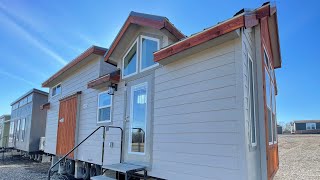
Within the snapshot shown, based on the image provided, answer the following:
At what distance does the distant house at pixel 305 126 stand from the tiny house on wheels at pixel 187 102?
3924 cm

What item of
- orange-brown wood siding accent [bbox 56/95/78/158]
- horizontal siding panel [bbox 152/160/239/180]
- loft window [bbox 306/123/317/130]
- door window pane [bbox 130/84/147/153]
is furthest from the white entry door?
loft window [bbox 306/123/317/130]

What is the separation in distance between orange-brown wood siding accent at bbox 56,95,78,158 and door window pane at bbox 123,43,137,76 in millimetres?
3670

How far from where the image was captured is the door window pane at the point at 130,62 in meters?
6.27

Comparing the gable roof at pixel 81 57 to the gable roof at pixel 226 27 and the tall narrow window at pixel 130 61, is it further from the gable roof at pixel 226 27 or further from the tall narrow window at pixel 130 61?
the gable roof at pixel 226 27

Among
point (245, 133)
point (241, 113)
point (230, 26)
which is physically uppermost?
point (230, 26)

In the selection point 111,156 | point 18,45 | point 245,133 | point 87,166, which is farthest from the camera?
point 18,45

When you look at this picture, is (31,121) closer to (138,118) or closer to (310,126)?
(138,118)

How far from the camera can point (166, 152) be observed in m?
4.75

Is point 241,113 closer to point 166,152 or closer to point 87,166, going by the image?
point 166,152

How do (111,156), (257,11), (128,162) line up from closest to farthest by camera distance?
(257,11), (128,162), (111,156)

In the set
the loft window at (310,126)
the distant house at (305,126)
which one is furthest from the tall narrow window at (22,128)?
the loft window at (310,126)

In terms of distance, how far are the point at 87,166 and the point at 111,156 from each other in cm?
226

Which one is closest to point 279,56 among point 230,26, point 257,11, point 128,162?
point 257,11

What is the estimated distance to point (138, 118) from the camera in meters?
5.81
